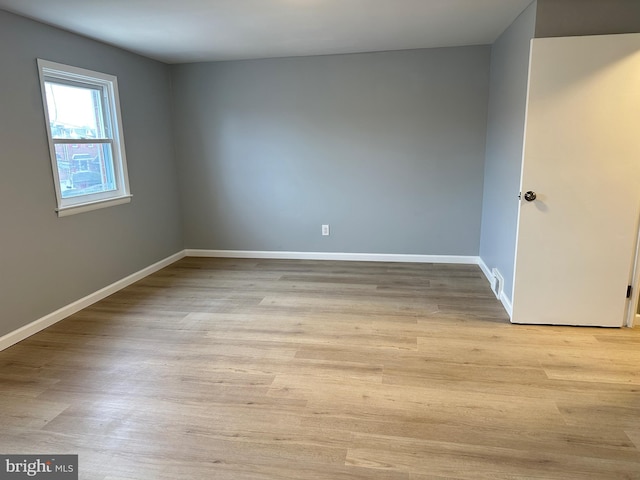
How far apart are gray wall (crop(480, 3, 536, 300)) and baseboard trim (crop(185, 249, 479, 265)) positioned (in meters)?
0.42

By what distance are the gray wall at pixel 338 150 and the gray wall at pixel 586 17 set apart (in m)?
1.57

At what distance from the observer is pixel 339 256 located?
497cm

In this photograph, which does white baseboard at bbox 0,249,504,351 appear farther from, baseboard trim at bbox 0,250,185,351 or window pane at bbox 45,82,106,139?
window pane at bbox 45,82,106,139

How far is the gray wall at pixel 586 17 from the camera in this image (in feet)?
8.68

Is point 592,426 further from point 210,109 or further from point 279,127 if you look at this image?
point 210,109

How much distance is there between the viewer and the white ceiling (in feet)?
9.18

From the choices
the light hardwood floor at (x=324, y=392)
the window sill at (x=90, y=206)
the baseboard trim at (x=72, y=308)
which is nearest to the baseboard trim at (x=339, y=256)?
the baseboard trim at (x=72, y=308)

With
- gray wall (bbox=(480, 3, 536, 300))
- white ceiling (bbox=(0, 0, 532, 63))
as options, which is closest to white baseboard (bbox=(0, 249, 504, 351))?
gray wall (bbox=(480, 3, 536, 300))

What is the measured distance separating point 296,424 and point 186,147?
3869 mm

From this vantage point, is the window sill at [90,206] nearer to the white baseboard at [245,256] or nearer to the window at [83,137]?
the window at [83,137]

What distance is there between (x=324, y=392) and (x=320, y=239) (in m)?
2.79

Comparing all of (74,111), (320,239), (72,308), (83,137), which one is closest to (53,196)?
(83,137)

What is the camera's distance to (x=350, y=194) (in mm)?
4766

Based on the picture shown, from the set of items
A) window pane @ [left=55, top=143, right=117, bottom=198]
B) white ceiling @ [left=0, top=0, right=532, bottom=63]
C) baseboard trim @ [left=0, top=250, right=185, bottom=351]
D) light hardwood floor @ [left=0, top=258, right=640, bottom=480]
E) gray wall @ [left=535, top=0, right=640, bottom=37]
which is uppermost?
white ceiling @ [left=0, top=0, right=532, bottom=63]
